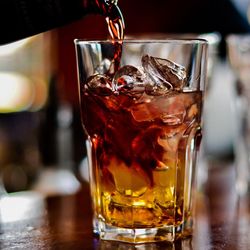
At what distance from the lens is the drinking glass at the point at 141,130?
869 mm

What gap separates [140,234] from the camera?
87 centimetres

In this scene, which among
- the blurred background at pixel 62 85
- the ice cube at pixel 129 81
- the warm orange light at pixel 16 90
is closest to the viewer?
the ice cube at pixel 129 81

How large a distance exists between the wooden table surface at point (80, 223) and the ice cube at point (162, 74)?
21 cm

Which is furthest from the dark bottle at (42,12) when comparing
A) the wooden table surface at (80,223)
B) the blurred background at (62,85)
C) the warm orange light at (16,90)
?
the warm orange light at (16,90)

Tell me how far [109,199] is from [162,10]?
8.47 feet

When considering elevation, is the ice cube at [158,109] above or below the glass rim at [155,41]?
below

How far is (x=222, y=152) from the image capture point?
2346mm

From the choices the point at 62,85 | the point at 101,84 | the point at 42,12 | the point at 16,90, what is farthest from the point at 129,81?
the point at 16,90

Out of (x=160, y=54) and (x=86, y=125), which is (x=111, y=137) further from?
(x=160, y=54)

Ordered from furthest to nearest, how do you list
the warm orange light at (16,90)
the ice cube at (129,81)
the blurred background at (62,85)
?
the warm orange light at (16,90) → the blurred background at (62,85) → the ice cube at (129,81)

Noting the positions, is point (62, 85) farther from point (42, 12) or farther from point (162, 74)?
point (162, 74)

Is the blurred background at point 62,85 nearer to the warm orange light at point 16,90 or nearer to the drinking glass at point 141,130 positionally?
the warm orange light at point 16,90

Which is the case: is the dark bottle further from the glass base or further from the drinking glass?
the glass base

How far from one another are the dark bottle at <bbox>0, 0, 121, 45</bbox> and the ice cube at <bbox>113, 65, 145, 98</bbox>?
0.39 feet
